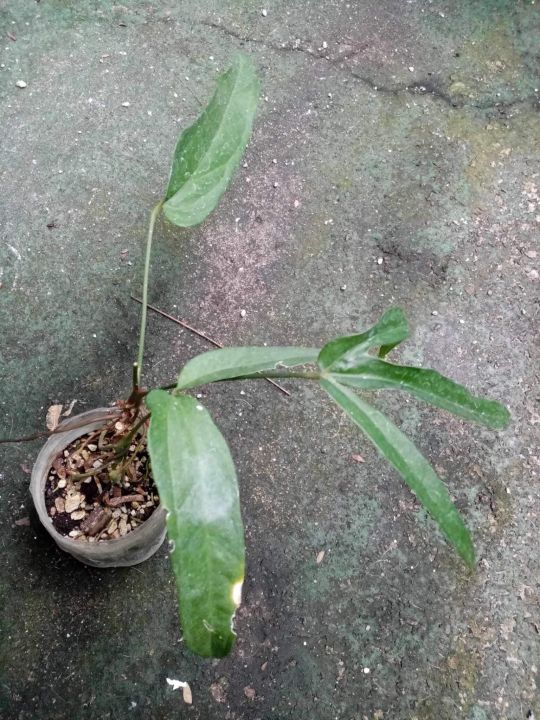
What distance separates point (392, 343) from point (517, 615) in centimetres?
83

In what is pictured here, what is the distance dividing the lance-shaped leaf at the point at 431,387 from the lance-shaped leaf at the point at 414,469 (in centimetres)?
4

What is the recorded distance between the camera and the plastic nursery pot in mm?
1070

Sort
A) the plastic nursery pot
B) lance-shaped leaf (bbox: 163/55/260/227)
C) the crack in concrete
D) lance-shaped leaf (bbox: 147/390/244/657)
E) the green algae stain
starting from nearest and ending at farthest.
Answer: lance-shaped leaf (bbox: 147/390/244/657)
lance-shaped leaf (bbox: 163/55/260/227)
the plastic nursery pot
the green algae stain
the crack in concrete

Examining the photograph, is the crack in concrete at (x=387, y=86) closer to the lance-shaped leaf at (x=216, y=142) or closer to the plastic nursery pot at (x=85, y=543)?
the lance-shaped leaf at (x=216, y=142)

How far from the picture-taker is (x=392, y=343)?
80 centimetres

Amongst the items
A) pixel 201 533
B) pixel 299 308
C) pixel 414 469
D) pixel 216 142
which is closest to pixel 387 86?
pixel 299 308

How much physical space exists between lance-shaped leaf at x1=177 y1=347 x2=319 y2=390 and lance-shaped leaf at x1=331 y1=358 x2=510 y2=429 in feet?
0.28

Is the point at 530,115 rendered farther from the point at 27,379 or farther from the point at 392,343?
the point at 27,379

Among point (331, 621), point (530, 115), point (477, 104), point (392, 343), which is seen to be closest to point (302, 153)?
point (477, 104)

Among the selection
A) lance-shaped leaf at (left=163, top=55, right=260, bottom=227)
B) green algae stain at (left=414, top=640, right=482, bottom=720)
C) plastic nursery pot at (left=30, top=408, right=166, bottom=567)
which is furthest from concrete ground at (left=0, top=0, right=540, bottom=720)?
lance-shaped leaf at (left=163, top=55, right=260, bottom=227)

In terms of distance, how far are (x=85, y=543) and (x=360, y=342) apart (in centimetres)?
61

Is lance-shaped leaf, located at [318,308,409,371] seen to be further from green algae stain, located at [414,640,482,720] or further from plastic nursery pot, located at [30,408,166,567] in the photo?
green algae stain, located at [414,640,482,720]

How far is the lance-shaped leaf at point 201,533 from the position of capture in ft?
2.28

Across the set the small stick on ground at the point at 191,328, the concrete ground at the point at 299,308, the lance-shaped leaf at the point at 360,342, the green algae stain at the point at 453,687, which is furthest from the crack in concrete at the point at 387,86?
→ the green algae stain at the point at 453,687
